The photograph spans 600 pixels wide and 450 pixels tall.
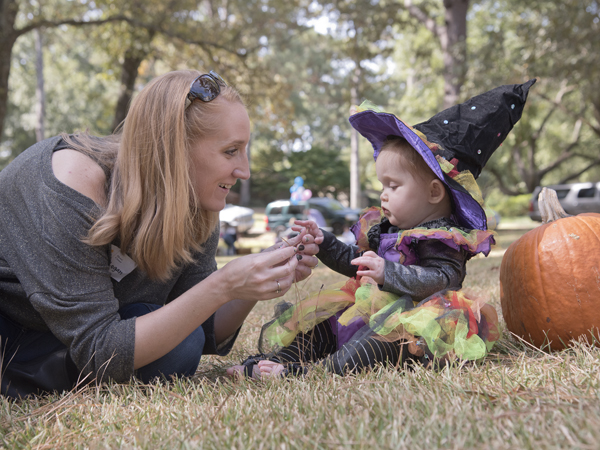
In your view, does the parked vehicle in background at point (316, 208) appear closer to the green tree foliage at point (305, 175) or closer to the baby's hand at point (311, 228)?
the green tree foliage at point (305, 175)

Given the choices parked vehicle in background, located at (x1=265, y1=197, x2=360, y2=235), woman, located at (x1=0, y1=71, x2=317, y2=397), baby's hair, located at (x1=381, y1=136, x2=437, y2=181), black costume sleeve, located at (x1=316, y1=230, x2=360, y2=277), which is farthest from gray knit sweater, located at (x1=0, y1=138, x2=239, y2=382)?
parked vehicle in background, located at (x1=265, y1=197, x2=360, y2=235)

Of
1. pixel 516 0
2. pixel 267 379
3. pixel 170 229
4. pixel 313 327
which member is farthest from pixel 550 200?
pixel 516 0

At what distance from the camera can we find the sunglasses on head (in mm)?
2016

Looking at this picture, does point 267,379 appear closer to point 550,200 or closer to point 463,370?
point 463,370

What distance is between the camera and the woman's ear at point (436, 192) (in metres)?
2.30

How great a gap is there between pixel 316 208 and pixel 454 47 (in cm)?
914

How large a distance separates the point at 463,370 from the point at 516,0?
528 inches

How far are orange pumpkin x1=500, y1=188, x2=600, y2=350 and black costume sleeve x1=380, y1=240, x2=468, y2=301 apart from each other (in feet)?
1.10

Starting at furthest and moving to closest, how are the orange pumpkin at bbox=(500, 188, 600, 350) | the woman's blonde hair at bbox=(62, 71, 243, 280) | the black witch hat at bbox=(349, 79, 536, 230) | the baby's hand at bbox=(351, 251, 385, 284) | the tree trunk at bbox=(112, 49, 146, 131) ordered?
1. the tree trunk at bbox=(112, 49, 146, 131)
2. the black witch hat at bbox=(349, 79, 536, 230)
3. the orange pumpkin at bbox=(500, 188, 600, 350)
4. the baby's hand at bbox=(351, 251, 385, 284)
5. the woman's blonde hair at bbox=(62, 71, 243, 280)

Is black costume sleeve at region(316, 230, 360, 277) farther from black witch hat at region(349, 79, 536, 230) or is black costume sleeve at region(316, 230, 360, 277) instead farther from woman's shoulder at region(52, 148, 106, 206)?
woman's shoulder at region(52, 148, 106, 206)

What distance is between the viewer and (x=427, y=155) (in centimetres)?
216

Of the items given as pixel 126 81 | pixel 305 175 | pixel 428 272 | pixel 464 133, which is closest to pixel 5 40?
pixel 126 81

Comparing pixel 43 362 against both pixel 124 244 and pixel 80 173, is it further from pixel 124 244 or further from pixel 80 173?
pixel 80 173

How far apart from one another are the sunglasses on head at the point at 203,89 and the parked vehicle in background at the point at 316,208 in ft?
48.3
